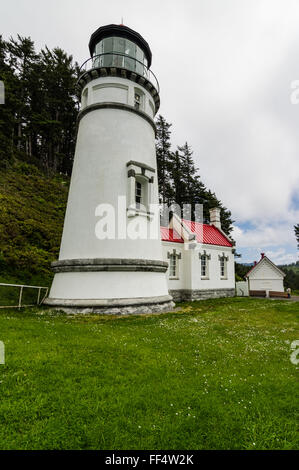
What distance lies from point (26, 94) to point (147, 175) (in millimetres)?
34705

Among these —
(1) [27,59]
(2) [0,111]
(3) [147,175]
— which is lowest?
(3) [147,175]

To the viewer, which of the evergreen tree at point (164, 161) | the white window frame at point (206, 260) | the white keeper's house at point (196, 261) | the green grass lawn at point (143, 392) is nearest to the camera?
the green grass lawn at point (143, 392)

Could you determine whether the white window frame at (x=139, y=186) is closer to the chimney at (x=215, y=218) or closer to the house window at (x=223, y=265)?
the house window at (x=223, y=265)

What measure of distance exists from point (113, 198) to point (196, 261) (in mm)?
10450

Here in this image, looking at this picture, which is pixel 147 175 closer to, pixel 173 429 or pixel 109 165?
pixel 109 165

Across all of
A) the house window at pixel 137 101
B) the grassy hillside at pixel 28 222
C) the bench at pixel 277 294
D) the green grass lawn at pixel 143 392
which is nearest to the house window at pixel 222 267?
the bench at pixel 277 294

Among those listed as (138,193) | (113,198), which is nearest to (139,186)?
(138,193)

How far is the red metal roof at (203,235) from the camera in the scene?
65.8 ft

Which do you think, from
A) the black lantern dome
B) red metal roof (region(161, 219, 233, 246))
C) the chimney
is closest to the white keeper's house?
red metal roof (region(161, 219, 233, 246))

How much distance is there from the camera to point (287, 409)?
3617 millimetres

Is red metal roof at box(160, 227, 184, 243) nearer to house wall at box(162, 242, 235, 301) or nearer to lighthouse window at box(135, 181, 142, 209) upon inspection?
house wall at box(162, 242, 235, 301)

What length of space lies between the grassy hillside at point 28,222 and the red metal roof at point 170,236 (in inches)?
335

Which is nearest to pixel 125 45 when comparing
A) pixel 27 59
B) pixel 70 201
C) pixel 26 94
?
pixel 70 201

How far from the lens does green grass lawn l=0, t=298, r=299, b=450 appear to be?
292 centimetres
